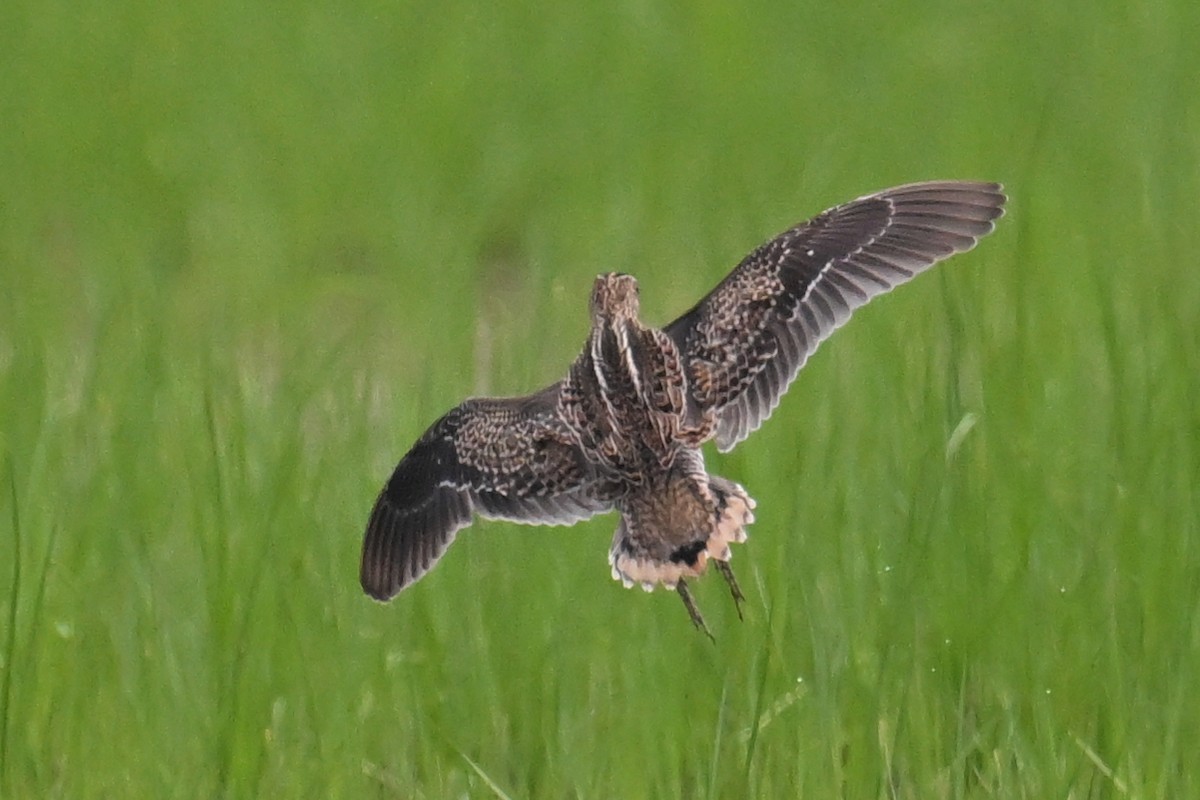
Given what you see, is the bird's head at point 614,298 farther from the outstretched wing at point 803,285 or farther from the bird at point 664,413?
the outstretched wing at point 803,285

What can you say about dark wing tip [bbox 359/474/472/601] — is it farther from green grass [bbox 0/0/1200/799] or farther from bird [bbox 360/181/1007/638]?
green grass [bbox 0/0/1200/799]

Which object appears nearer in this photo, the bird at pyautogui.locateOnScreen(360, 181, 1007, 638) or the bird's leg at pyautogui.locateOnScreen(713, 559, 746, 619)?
the bird at pyautogui.locateOnScreen(360, 181, 1007, 638)

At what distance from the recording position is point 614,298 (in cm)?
387

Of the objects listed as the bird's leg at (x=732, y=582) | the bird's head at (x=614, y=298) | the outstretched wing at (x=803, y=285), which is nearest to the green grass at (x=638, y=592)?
the bird's leg at (x=732, y=582)

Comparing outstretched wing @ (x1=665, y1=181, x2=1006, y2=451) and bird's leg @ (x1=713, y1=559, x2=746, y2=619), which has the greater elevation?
outstretched wing @ (x1=665, y1=181, x2=1006, y2=451)

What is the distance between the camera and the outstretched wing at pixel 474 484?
417cm

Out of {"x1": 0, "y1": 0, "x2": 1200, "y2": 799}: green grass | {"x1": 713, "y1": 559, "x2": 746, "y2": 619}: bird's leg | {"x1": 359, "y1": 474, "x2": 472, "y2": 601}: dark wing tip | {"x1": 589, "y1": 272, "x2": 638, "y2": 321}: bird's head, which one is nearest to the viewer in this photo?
{"x1": 589, "y1": 272, "x2": 638, "y2": 321}: bird's head

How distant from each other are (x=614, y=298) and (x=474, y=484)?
0.57m

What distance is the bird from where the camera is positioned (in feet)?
12.6

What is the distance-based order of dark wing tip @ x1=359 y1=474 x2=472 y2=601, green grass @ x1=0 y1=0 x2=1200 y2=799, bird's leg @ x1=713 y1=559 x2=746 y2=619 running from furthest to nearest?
green grass @ x1=0 y1=0 x2=1200 y2=799, dark wing tip @ x1=359 y1=474 x2=472 y2=601, bird's leg @ x1=713 y1=559 x2=746 y2=619

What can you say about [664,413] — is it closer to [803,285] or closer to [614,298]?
[614,298]

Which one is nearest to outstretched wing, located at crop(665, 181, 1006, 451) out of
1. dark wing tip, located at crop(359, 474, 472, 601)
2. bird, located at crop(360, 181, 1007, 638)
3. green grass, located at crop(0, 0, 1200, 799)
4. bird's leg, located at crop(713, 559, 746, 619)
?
bird, located at crop(360, 181, 1007, 638)

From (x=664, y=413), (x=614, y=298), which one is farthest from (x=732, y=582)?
(x=614, y=298)

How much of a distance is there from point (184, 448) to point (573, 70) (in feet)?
14.6
